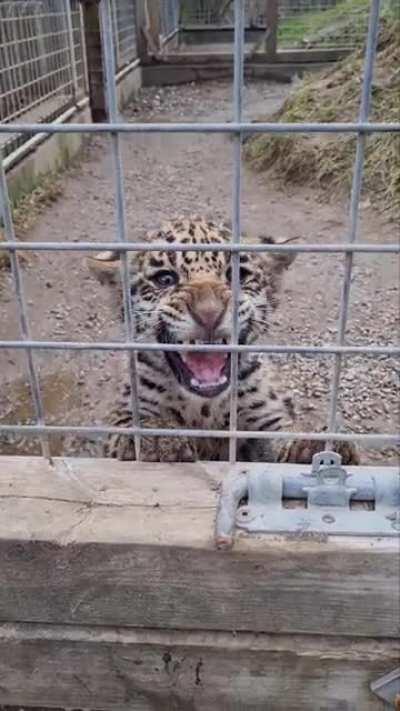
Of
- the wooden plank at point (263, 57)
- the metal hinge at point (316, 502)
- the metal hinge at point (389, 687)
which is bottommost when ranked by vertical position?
the wooden plank at point (263, 57)

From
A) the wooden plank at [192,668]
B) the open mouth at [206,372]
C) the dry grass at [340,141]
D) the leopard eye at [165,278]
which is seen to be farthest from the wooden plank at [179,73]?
the wooden plank at [192,668]

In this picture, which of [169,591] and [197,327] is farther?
[197,327]

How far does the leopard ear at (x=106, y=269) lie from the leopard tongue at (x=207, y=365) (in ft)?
1.90

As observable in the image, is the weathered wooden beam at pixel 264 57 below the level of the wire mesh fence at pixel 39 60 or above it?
below

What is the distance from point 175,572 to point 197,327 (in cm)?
86

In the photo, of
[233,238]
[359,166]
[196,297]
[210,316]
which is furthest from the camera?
[196,297]

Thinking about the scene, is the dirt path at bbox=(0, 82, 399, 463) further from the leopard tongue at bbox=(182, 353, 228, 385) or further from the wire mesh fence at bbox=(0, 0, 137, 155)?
the leopard tongue at bbox=(182, 353, 228, 385)

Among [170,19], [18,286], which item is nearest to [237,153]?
[18,286]

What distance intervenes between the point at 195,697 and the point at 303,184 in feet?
18.6

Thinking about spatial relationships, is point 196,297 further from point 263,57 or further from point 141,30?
point 141,30

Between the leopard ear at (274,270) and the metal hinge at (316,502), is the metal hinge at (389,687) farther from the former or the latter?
the leopard ear at (274,270)

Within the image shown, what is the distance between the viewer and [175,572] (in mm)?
1591

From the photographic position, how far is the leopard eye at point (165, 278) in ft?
8.48

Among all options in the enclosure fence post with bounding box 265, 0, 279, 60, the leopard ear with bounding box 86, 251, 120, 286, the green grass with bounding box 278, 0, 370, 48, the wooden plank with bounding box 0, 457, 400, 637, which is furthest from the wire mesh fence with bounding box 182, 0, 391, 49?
the wooden plank with bounding box 0, 457, 400, 637
